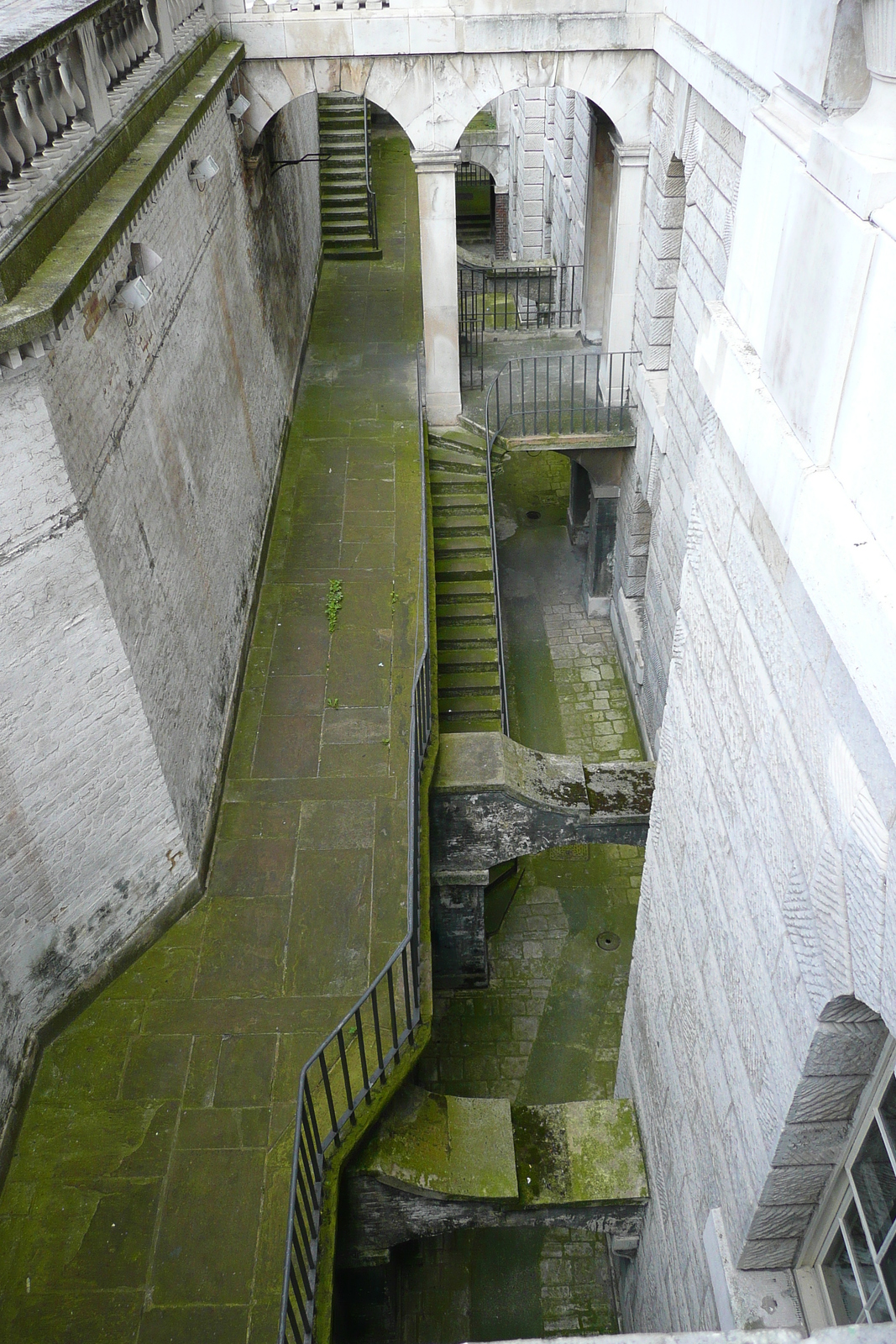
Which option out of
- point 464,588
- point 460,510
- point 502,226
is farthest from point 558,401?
point 502,226

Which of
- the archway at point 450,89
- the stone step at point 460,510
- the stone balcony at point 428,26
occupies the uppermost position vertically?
the stone balcony at point 428,26

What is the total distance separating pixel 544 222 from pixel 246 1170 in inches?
624

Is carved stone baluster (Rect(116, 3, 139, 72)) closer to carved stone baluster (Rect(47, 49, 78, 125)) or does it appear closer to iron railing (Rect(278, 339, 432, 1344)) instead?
carved stone baluster (Rect(47, 49, 78, 125))

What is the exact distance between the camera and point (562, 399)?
1155 centimetres


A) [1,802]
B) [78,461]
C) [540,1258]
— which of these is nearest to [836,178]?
[78,461]

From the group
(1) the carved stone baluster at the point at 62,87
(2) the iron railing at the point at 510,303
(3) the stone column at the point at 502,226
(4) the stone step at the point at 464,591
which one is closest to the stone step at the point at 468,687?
(4) the stone step at the point at 464,591

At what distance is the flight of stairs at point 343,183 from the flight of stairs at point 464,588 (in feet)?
19.2

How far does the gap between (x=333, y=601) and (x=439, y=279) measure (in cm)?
403

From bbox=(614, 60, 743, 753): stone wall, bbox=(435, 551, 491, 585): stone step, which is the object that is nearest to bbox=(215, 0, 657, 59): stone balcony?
bbox=(614, 60, 743, 753): stone wall

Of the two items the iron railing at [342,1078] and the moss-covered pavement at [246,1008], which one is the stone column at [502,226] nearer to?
the moss-covered pavement at [246,1008]

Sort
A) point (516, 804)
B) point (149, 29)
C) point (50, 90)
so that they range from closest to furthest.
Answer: point (50, 90)
point (149, 29)
point (516, 804)

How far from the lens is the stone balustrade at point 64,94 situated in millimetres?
4484

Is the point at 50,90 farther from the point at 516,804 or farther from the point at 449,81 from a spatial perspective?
the point at 449,81

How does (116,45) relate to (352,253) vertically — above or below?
above
